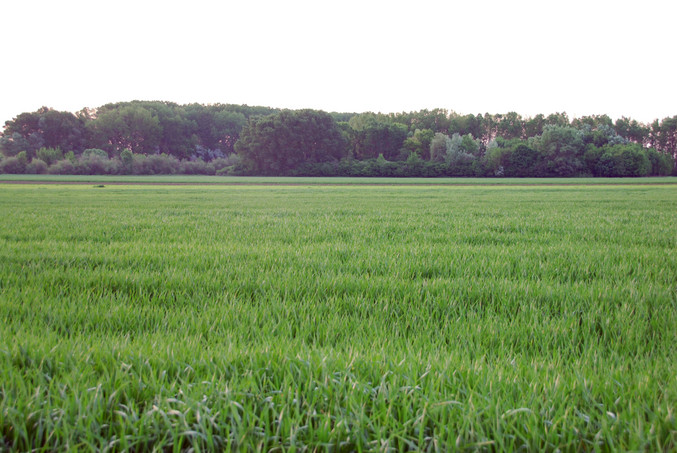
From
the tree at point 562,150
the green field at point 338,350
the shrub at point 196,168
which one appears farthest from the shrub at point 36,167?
the tree at point 562,150

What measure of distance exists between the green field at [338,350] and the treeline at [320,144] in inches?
2763

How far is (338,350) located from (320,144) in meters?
83.7

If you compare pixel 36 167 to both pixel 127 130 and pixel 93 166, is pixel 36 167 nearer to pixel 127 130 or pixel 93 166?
pixel 93 166

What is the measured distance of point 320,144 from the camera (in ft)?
273

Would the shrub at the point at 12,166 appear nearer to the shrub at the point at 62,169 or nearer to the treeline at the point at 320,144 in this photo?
the treeline at the point at 320,144

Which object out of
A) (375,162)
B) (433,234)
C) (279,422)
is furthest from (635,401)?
(375,162)

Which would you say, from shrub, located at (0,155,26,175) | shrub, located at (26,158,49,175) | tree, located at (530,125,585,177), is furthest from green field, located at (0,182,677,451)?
shrub, located at (0,155,26,175)

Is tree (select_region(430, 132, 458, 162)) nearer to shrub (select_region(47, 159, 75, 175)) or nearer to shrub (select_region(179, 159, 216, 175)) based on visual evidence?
shrub (select_region(179, 159, 216, 175))

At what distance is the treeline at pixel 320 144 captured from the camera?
6838 cm

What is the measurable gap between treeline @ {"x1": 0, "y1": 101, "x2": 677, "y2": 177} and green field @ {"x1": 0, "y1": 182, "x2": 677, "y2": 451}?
70187mm

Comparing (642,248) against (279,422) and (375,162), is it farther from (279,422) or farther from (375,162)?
(375,162)

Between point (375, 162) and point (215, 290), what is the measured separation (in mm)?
74789

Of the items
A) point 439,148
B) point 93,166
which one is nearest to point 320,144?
point 439,148

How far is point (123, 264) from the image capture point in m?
3.89
